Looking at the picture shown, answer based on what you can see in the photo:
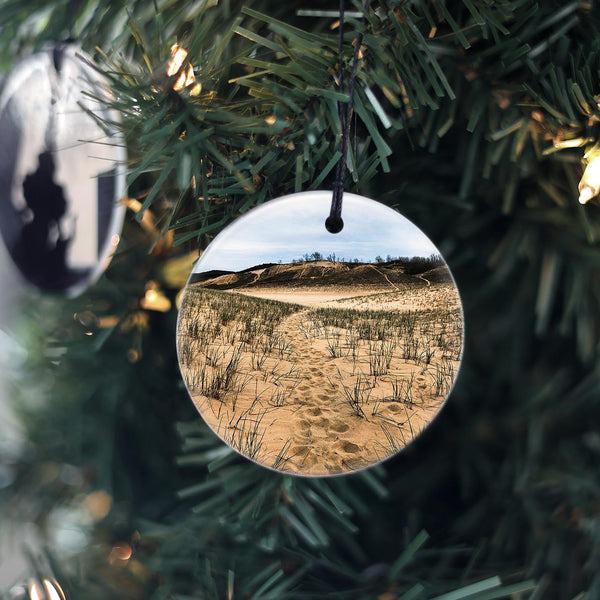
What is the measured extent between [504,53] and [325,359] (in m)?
0.16

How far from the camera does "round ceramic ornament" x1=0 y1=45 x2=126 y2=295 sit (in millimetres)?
368

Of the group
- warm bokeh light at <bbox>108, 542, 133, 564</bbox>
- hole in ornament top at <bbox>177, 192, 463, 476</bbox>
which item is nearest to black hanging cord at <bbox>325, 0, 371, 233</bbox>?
hole in ornament top at <bbox>177, 192, 463, 476</bbox>

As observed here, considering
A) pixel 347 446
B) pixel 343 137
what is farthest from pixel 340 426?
pixel 343 137

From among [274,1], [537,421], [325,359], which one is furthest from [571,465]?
[274,1]

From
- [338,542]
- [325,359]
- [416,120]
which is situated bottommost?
[338,542]

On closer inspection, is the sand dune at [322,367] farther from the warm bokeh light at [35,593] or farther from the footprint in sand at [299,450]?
the warm bokeh light at [35,593]

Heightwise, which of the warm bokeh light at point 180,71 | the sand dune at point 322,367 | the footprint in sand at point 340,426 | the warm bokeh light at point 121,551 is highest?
the warm bokeh light at point 180,71

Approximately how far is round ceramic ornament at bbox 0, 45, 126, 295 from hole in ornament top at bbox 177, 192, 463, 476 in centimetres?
17

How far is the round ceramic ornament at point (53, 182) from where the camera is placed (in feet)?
1.21

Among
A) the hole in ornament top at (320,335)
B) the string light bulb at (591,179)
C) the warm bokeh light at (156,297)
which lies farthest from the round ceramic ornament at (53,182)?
the string light bulb at (591,179)

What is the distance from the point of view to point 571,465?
10.0 inches

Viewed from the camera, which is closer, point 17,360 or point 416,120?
point 416,120

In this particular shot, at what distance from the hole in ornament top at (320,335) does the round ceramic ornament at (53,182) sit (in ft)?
0.55

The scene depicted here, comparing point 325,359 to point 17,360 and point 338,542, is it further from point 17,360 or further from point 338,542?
point 17,360
